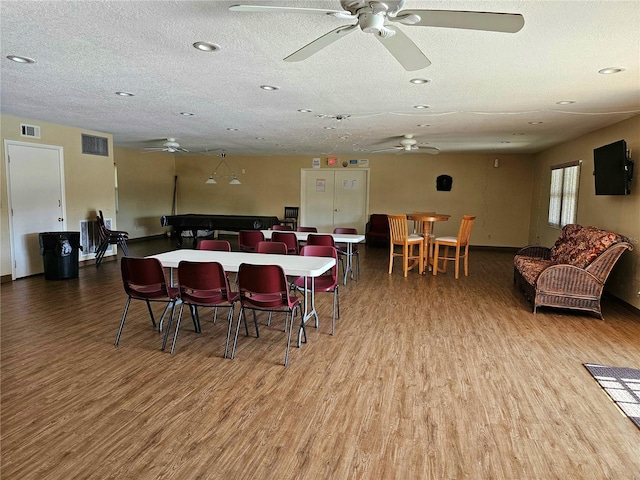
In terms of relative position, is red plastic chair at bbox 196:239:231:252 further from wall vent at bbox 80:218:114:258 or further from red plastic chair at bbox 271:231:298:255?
wall vent at bbox 80:218:114:258

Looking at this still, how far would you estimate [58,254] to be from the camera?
6.13 meters

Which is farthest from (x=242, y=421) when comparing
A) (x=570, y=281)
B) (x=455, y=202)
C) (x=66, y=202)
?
(x=455, y=202)

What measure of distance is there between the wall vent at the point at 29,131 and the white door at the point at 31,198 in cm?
14

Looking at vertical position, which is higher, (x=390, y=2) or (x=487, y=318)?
(x=390, y=2)

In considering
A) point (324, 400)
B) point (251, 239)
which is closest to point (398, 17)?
point (324, 400)

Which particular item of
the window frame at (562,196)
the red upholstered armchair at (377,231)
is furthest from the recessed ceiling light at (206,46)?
the red upholstered armchair at (377,231)

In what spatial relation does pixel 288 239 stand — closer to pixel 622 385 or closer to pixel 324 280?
pixel 324 280

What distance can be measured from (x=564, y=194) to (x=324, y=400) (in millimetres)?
6758

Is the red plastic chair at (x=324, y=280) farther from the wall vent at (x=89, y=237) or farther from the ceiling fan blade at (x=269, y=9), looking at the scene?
the wall vent at (x=89, y=237)

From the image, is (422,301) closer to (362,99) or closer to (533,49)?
(362,99)

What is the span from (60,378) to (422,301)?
3991mm

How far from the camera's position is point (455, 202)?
1049 cm

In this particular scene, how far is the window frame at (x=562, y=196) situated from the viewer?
22.1ft

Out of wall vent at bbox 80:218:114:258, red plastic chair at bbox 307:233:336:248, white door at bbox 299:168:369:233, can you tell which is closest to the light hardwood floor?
red plastic chair at bbox 307:233:336:248
